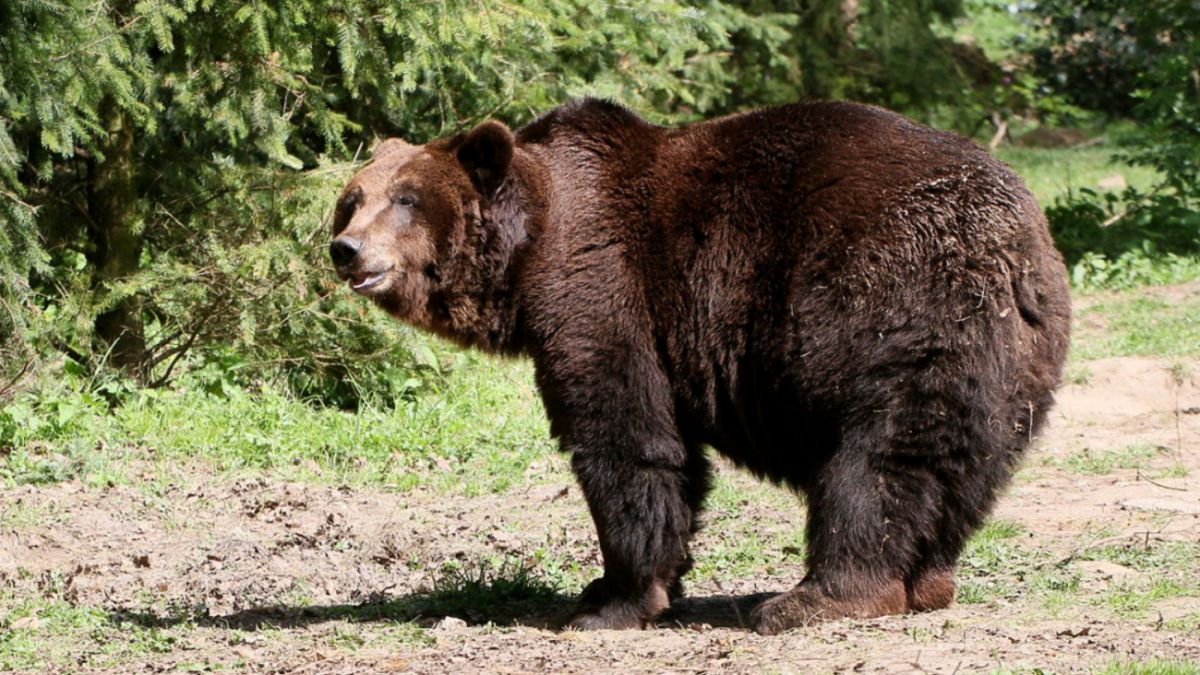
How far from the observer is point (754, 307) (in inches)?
235

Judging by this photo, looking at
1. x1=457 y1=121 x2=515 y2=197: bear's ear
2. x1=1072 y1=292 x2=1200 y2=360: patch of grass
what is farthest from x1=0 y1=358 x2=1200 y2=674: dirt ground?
x1=457 y1=121 x2=515 y2=197: bear's ear

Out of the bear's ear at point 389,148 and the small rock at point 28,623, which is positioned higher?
the bear's ear at point 389,148

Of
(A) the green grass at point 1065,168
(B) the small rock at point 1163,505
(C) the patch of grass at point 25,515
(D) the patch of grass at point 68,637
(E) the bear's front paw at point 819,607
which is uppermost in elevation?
(A) the green grass at point 1065,168

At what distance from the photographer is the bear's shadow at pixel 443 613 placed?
6422 millimetres

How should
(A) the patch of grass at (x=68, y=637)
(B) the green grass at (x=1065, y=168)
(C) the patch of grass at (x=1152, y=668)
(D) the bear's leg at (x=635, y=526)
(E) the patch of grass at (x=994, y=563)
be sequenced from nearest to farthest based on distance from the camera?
1. (C) the patch of grass at (x=1152, y=668)
2. (A) the patch of grass at (x=68, y=637)
3. (D) the bear's leg at (x=635, y=526)
4. (E) the patch of grass at (x=994, y=563)
5. (B) the green grass at (x=1065, y=168)

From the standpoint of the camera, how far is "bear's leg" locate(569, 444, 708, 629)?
6102 mm

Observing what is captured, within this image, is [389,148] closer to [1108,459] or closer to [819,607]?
[819,607]

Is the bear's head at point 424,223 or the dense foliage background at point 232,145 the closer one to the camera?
the bear's head at point 424,223

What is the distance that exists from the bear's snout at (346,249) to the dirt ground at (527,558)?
1571 mm

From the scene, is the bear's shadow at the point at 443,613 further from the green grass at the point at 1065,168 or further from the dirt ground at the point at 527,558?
the green grass at the point at 1065,168

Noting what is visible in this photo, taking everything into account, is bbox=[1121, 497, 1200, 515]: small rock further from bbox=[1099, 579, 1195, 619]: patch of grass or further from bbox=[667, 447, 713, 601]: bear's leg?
bbox=[667, 447, 713, 601]: bear's leg

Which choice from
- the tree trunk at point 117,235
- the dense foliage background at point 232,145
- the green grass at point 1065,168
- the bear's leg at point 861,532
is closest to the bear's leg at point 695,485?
the bear's leg at point 861,532

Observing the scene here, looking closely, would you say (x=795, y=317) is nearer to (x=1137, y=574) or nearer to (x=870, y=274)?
(x=870, y=274)

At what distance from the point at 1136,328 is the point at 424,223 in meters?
7.84
